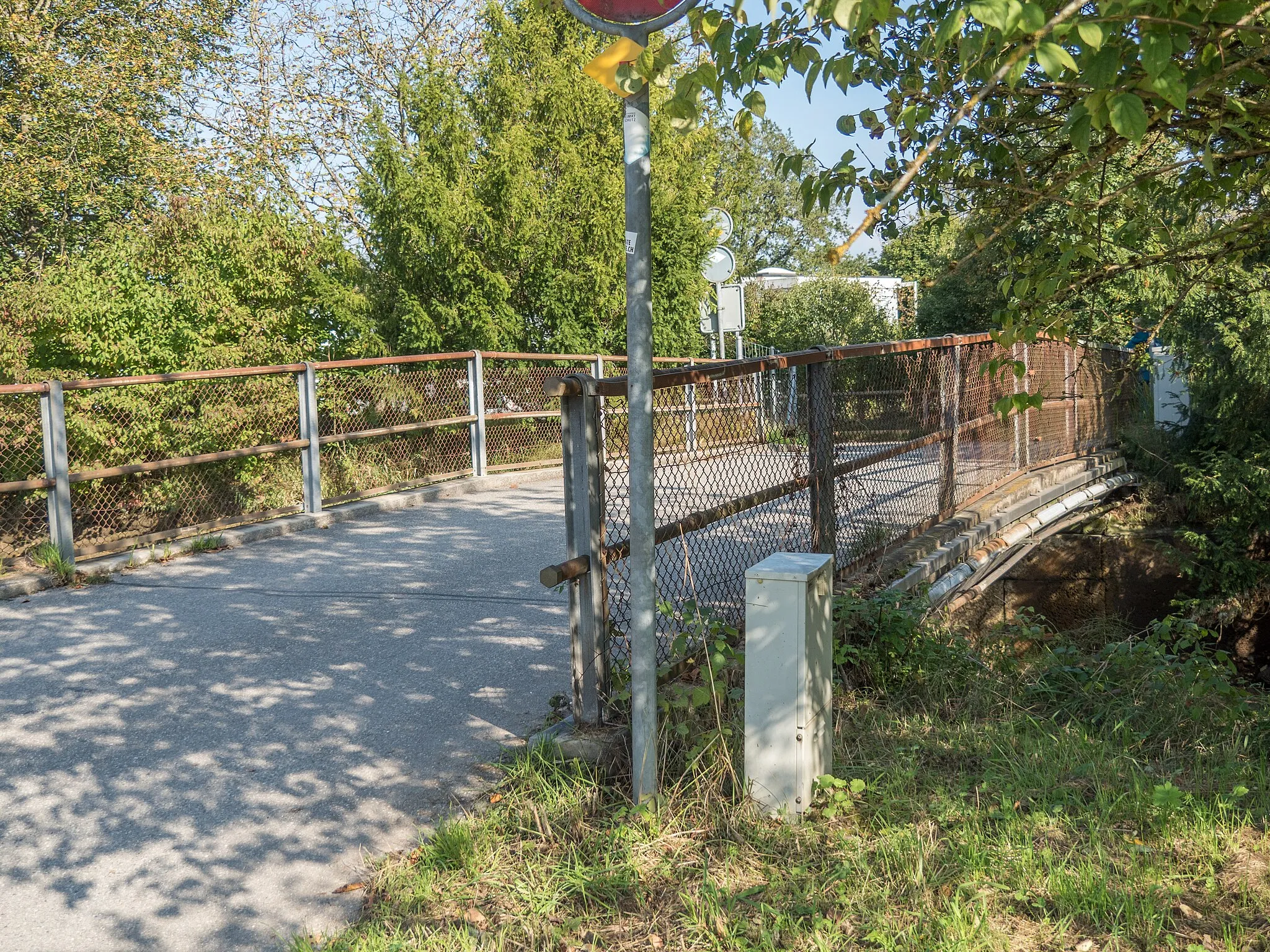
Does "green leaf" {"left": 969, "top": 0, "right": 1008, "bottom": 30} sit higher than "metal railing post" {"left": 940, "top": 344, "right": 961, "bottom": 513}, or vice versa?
"green leaf" {"left": 969, "top": 0, "right": 1008, "bottom": 30}

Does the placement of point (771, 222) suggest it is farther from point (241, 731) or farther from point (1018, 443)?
point (241, 731)

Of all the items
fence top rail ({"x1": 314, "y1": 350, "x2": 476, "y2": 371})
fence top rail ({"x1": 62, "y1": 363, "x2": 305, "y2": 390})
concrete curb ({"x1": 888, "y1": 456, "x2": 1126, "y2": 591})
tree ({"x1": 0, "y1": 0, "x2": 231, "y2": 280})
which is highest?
tree ({"x1": 0, "y1": 0, "x2": 231, "y2": 280})

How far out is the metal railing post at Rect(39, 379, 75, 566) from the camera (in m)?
7.88

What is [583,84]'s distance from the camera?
1689 cm

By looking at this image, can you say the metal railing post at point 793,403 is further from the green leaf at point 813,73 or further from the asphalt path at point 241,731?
the green leaf at point 813,73

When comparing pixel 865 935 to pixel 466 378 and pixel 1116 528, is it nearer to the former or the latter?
pixel 466 378

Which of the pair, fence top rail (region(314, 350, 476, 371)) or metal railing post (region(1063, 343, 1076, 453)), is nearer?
fence top rail (region(314, 350, 476, 371))

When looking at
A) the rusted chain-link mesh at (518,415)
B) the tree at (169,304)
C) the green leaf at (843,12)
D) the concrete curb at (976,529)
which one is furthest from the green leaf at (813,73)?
the rusted chain-link mesh at (518,415)

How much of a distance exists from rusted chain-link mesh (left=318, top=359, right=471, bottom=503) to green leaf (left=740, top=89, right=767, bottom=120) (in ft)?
27.1

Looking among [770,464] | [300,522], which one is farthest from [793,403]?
[300,522]

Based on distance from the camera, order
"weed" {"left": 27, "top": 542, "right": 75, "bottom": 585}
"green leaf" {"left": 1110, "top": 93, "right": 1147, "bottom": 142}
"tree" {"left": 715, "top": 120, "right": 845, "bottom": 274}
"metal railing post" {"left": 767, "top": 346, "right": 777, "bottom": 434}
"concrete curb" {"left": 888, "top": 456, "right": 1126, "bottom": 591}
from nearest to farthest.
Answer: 1. "green leaf" {"left": 1110, "top": 93, "right": 1147, "bottom": 142}
2. "metal railing post" {"left": 767, "top": 346, "right": 777, "bottom": 434}
3. "concrete curb" {"left": 888, "top": 456, "right": 1126, "bottom": 591}
4. "weed" {"left": 27, "top": 542, "right": 75, "bottom": 585}
5. "tree" {"left": 715, "top": 120, "right": 845, "bottom": 274}

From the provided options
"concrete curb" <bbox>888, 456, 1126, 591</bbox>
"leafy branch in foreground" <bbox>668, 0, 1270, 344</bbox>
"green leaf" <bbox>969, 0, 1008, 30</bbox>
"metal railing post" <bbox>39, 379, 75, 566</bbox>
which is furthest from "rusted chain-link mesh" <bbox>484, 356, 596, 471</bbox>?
"green leaf" <bbox>969, 0, 1008, 30</bbox>

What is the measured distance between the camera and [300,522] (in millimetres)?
9891

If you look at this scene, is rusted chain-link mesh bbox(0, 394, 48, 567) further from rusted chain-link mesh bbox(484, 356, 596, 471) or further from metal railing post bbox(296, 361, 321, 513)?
rusted chain-link mesh bbox(484, 356, 596, 471)
